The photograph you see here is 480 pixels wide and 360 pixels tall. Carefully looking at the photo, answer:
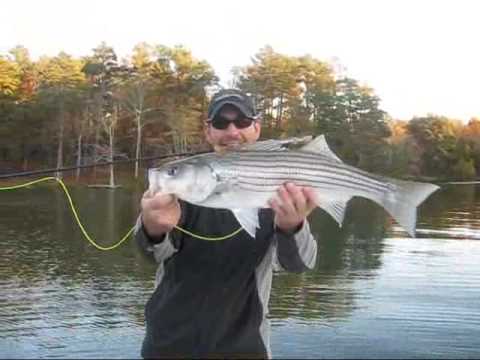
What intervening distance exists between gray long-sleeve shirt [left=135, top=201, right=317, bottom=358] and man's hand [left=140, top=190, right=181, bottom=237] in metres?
0.09

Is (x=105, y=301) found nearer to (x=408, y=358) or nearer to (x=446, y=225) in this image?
(x=408, y=358)

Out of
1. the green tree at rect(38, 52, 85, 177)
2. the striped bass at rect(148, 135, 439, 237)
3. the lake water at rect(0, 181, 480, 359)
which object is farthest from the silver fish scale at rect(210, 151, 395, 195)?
the green tree at rect(38, 52, 85, 177)

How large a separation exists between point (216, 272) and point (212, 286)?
0.08 meters

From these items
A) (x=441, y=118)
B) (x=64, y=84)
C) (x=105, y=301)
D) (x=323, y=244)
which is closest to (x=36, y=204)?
(x=323, y=244)

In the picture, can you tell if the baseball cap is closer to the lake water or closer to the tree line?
the lake water

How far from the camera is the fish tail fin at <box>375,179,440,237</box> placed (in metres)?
3.54

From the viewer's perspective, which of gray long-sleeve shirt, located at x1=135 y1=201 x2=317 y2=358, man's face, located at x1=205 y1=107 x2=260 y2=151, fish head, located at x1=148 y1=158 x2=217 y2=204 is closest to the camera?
fish head, located at x1=148 y1=158 x2=217 y2=204

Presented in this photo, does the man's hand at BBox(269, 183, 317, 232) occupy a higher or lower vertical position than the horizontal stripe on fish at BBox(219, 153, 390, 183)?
lower

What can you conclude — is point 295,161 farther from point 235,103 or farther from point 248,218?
point 235,103

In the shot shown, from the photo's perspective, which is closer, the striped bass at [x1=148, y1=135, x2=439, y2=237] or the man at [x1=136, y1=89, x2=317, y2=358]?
the striped bass at [x1=148, y1=135, x2=439, y2=237]

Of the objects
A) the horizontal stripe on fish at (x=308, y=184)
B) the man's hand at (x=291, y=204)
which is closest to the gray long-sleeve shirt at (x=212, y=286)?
the man's hand at (x=291, y=204)

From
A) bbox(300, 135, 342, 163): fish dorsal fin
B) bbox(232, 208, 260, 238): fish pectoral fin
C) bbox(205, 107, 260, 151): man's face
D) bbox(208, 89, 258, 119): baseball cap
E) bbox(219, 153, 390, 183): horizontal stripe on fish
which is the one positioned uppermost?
bbox(208, 89, 258, 119): baseball cap

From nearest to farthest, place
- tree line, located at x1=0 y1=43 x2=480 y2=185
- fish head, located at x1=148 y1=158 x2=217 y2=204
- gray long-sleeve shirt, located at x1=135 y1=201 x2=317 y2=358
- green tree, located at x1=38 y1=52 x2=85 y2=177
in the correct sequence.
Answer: fish head, located at x1=148 y1=158 x2=217 y2=204 < gray long-sleeve shirt, located at x1=135 y1=201 x2=317 y2=358 < green tree, located at x1=38 y1=52 x2=85 y2=177 < tree line, located at x1=0 y1=43 x2=480 y2=185

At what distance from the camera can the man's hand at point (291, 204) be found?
132 inches
